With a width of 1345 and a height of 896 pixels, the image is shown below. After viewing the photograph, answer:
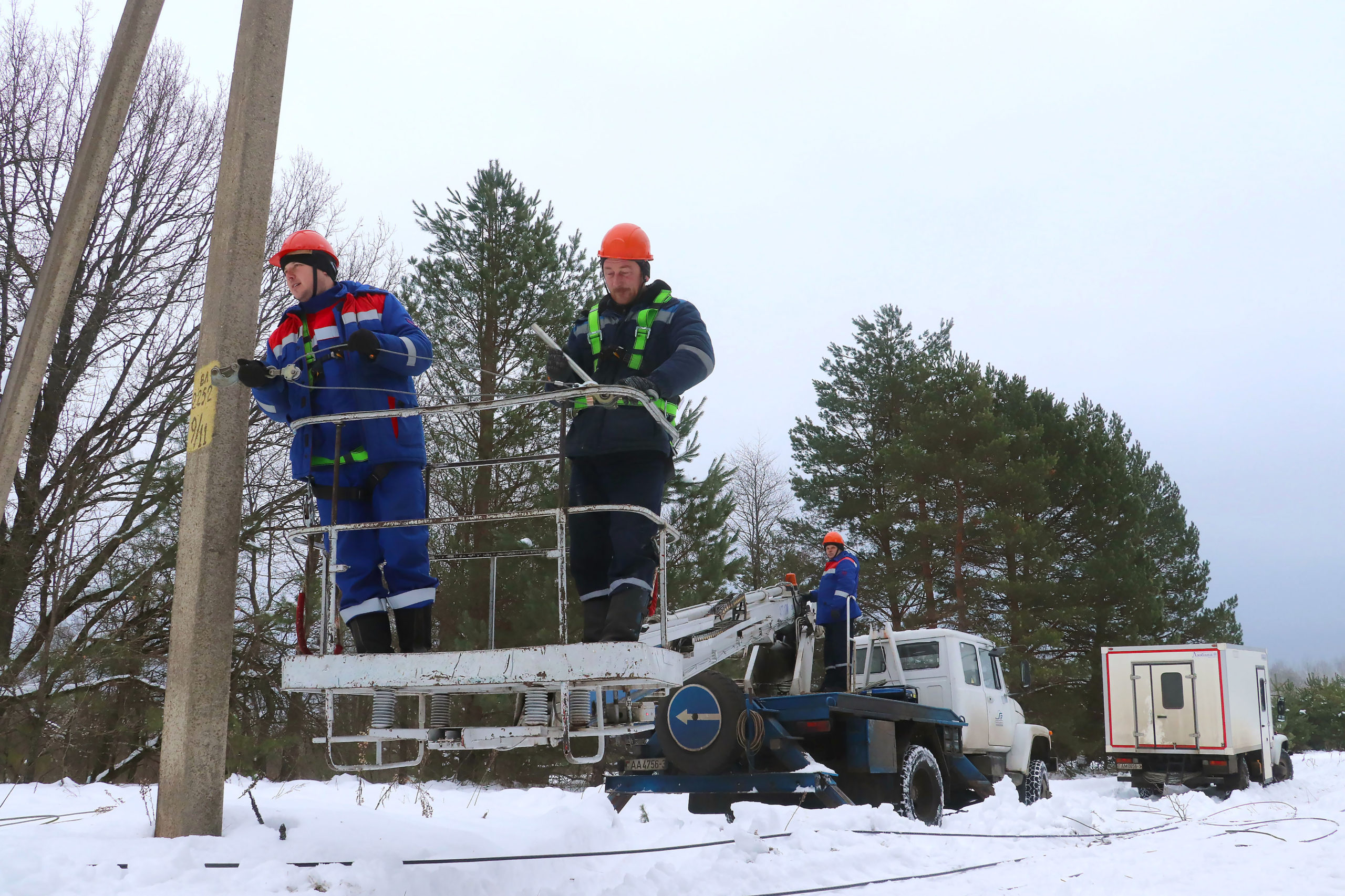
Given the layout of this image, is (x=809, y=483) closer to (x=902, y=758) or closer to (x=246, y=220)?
(x=902, y=758)

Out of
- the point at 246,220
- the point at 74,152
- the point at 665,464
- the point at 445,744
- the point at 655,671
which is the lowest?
the point at 445,744

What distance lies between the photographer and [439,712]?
4605 mm

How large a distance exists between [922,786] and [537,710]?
6585 millimetres

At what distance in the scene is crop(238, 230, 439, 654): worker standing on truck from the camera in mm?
4594

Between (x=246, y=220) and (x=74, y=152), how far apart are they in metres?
12.8

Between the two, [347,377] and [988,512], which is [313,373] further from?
[988,512]

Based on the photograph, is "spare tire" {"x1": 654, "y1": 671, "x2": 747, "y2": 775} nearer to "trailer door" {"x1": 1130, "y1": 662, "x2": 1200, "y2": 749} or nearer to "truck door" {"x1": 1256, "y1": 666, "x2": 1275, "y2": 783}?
"trailer door" {"x1": 1130, "y1": 662, "x2": 1200, "y2": 749}

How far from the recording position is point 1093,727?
25578 mm

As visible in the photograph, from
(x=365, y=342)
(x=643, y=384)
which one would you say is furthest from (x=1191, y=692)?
(x=365, y=342)

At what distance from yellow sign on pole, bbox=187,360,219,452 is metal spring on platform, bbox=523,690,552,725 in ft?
5.99

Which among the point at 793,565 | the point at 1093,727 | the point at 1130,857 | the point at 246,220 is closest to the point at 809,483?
the point at 793,565

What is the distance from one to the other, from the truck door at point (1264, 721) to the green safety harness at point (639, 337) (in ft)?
51.5

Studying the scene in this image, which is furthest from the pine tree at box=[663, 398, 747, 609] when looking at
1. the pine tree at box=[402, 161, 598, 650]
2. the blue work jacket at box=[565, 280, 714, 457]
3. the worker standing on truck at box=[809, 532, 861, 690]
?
the blue work jacket at box=[565, 280, 714, 457]

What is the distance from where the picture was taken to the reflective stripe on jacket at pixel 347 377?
4641 millimetres
